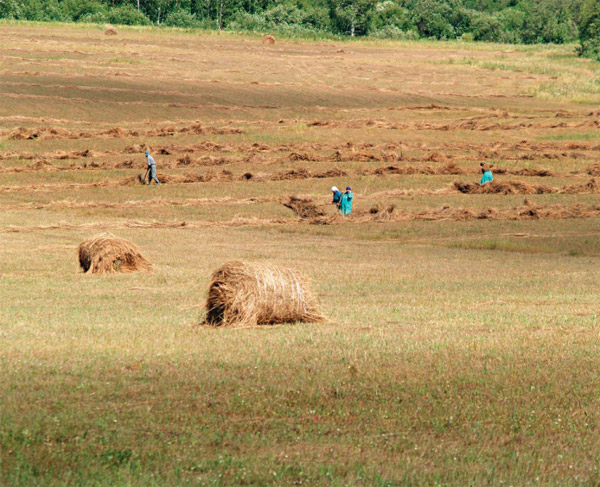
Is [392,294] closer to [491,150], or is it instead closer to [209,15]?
[491,150]

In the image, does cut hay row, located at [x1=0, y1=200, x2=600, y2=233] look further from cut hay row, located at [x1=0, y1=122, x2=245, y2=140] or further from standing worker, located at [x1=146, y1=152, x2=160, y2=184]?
cut hay row, located at [x1=0, y1=122, x2=245, y2=140]

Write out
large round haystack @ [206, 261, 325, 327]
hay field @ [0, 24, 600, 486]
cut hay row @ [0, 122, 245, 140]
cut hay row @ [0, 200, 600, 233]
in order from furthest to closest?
cut hay row @ [0, 122, 245, 140]
cut hay row @ [0, 200, 600, 233]
large round haystack @ [206, 261, 325, 327]
hay field @ [0, 24, 600, 486]

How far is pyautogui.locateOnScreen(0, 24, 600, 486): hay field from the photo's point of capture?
28.9ft

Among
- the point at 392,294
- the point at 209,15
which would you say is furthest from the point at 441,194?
the point at 209,15

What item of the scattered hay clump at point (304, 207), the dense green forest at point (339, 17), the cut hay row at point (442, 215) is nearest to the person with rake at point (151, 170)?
the scattered hay clump at point (304, 207)

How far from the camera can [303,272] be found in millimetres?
24391

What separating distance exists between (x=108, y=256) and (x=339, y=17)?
131m

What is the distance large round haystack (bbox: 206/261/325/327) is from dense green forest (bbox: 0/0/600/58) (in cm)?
10674

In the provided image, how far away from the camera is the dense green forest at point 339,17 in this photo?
415 ft

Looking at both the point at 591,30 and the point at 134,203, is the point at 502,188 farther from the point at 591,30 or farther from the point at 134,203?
the point at 591,30

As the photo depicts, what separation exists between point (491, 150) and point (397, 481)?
50.6 meters

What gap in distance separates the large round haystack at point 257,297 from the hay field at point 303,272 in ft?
1.53

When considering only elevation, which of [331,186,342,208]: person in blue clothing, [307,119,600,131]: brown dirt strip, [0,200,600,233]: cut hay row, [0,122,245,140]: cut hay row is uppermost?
[307,119,600,131]: brown dirt strip

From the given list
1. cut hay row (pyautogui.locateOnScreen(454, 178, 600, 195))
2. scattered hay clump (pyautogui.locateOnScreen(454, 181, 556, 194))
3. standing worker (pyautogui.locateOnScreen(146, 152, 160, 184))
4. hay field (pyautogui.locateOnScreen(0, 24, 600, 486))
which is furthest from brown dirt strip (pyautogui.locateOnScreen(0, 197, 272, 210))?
cut hay row (pyautogui.locateOnScreen(454, 178, 600, 195))
